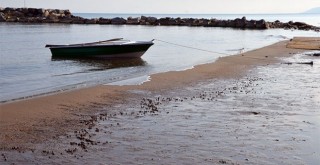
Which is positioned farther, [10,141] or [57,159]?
[10,141]

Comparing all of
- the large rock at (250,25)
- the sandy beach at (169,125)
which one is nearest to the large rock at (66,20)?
the large rock at (250,25)

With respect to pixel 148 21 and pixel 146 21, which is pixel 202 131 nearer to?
pixel 146 21

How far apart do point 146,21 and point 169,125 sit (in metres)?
88.9

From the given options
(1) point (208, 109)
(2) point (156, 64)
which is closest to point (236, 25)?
(2) point (156, 64)

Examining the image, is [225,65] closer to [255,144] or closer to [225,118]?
[225,118]


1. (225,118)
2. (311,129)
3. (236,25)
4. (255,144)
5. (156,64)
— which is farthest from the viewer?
(236,25)

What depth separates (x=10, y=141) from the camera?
820 cm

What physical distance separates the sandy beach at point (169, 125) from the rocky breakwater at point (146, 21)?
66.6 metres

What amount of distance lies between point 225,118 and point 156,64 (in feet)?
47.4

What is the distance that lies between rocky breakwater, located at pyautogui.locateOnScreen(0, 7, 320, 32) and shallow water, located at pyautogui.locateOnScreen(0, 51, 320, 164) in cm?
6738

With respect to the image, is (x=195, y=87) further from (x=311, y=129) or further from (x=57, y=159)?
(x=57, y=159)

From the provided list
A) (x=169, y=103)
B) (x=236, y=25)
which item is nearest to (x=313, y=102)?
(x=169, y=103)

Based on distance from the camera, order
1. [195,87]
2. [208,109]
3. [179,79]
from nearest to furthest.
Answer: [208,109] → [195,87] → [179,79]

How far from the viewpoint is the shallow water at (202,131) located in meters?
7.29
